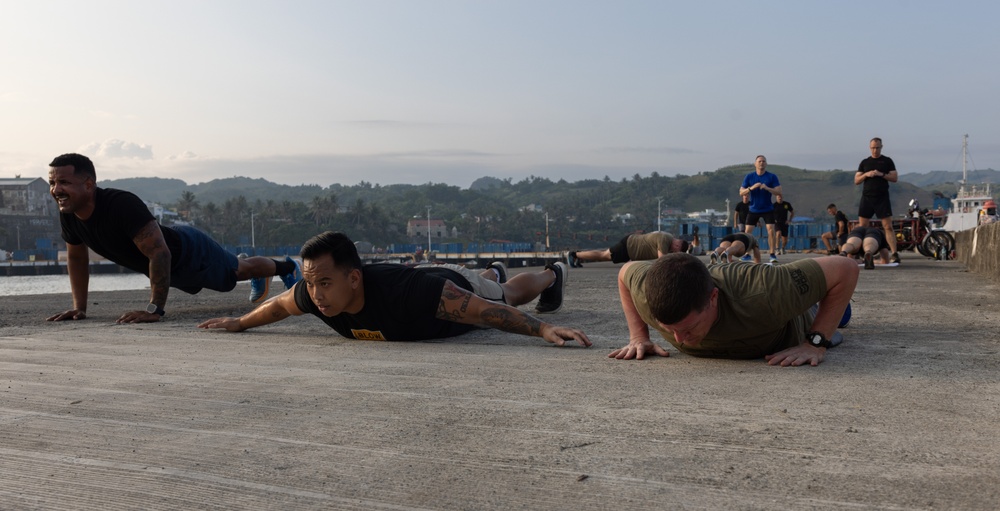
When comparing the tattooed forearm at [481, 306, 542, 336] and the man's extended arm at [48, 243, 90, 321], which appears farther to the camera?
the man's extended arm at [48, 243, 90, 321]

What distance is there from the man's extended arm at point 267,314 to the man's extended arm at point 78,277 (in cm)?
176

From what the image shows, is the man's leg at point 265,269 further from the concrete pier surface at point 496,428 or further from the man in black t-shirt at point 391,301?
the concrete pier surface at point 496,428

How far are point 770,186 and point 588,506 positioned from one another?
13.1 meters

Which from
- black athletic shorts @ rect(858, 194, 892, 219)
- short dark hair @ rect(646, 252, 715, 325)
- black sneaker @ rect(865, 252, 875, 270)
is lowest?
black sneaker @ rect(865, 252, 875, 270)

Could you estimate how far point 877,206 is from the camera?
12.3m

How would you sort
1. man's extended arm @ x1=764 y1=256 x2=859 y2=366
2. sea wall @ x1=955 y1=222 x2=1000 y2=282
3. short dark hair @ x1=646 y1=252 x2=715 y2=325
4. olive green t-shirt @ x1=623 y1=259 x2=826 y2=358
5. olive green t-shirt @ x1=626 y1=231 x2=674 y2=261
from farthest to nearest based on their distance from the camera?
sea wall @ x1=955 y1=222 x2=1000 y2=282 < olive green t-shirt @ x1=626 y1=231 x2=674 y2=261 < man's extended arm @ x1=764 y1=256 x2=859 y2=366 < olive green t-shirt @ x1=623 y1=259 x2=826 y2=358 < short dark hair @ x1=646 y1=252 x2=715 y2=325

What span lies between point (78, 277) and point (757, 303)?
5.93 meters

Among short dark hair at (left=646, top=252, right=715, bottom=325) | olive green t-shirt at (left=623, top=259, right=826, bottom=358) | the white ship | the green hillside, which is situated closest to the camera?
short dark hair at (left=646, top=252, right=715, bottom=325)

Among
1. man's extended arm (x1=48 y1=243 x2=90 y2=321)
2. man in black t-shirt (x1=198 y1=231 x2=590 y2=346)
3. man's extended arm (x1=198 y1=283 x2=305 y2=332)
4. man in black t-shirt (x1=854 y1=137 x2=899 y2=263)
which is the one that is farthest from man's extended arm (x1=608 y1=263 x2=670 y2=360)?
man in black t-shirt (x1=854 y1=137 x2=899 y2=263)

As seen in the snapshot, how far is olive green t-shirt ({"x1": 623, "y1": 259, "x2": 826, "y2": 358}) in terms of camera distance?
3.49 meters

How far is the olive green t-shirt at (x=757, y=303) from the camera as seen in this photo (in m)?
3.49

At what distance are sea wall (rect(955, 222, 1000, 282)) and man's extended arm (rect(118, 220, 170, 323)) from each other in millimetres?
9292

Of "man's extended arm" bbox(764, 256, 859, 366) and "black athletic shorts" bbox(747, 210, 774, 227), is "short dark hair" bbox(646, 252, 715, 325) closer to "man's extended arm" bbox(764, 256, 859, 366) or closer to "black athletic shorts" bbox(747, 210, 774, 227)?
"man's extended arm" bbox(764, 256, 859, 366)

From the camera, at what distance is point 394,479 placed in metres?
1.99
